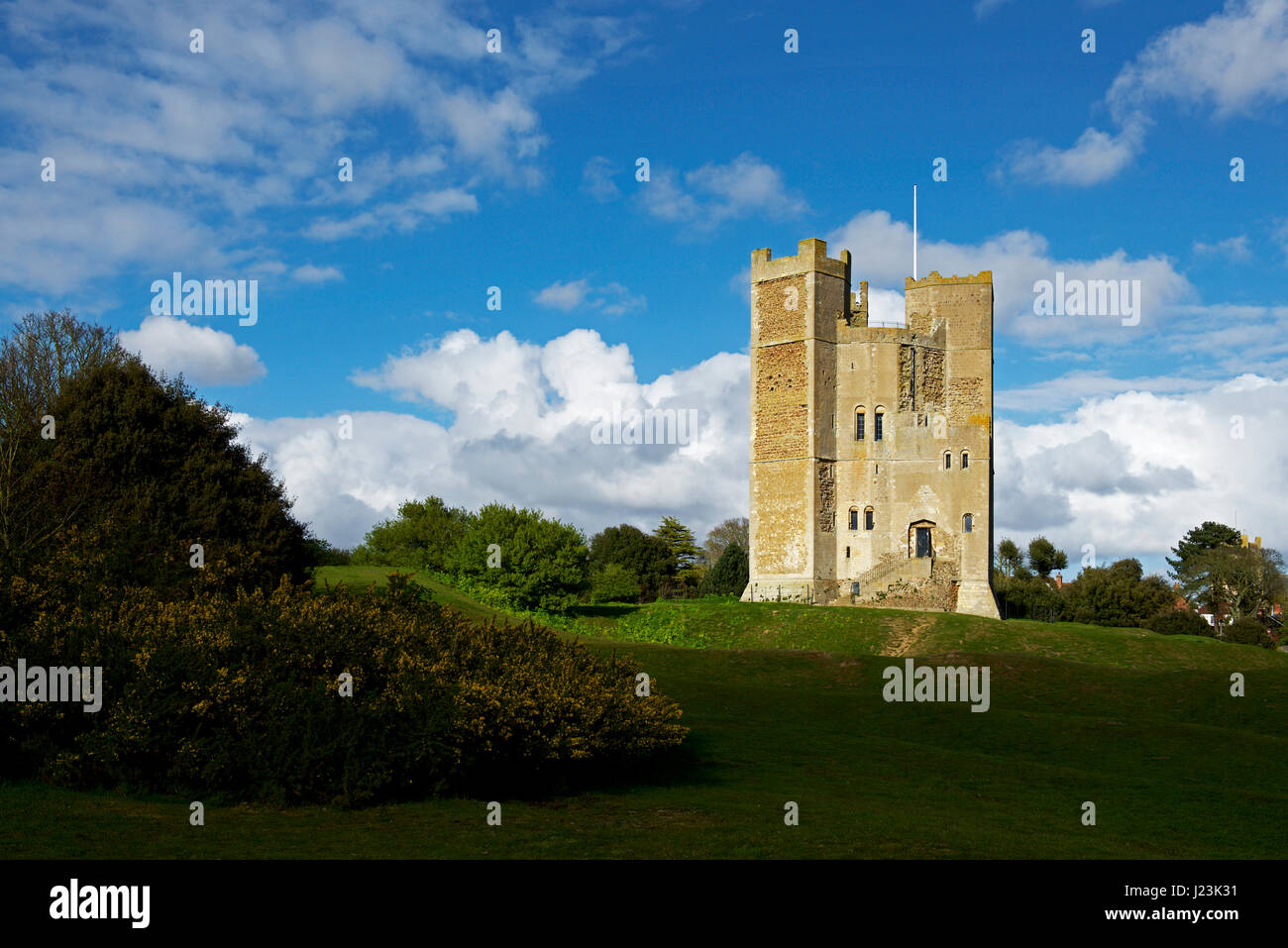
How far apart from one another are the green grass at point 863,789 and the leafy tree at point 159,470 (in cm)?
1031

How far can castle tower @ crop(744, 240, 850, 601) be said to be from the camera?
54.9 metres

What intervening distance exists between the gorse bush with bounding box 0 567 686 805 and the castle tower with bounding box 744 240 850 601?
4079 cm

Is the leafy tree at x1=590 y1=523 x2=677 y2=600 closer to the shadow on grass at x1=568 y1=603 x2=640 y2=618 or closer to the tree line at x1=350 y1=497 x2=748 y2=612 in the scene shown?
the tree line at x1=350 y1=497 x2=748 y2=612

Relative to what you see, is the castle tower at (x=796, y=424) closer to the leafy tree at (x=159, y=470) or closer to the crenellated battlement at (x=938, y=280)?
the crenellated battlement at (x=938, y=280)

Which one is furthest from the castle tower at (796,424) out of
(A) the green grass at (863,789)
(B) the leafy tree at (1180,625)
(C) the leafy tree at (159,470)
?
(C) the leafy tree at (159,470)

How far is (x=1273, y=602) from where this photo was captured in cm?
7331

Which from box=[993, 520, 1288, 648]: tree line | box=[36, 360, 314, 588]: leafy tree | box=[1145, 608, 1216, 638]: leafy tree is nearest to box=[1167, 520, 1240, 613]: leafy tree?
box=[993, 520, 1288, 648]: tree line

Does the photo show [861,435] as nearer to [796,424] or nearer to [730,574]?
[796,424]

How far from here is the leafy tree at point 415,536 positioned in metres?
74.8

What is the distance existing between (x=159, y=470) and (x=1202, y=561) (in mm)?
74635

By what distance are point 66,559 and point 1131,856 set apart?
48.5ft

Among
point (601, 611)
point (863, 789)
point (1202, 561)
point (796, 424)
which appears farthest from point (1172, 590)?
point (863, 789)
